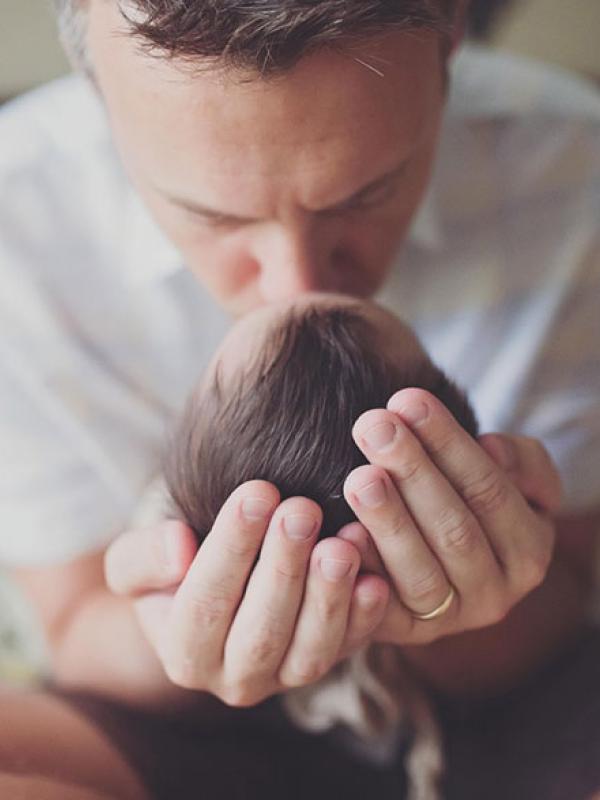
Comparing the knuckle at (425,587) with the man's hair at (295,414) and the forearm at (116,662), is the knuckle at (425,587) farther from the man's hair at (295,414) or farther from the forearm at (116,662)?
the forearm at (116,662)

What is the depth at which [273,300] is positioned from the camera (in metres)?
0.77

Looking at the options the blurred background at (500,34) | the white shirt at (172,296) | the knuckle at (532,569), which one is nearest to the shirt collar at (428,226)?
the white shirt at (172,296)

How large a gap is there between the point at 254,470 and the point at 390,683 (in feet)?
1.10

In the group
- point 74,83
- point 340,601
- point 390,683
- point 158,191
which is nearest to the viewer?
point 340,601

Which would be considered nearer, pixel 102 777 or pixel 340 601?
pixel 340 601

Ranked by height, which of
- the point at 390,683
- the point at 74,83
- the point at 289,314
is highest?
the point at 74,83

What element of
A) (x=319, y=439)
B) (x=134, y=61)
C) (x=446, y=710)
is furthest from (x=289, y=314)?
(x=446, y=710)

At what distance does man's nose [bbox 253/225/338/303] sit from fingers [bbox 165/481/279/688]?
0.66ft

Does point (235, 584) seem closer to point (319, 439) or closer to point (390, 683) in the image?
point (319, 439)

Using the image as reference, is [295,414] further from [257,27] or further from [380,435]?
[257,27]

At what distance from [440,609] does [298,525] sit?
0.57ft

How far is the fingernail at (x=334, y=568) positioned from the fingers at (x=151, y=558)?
0.12m

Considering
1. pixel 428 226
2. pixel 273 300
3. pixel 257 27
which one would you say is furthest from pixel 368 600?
pixel 428 226

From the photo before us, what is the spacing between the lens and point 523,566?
72 centimetres
